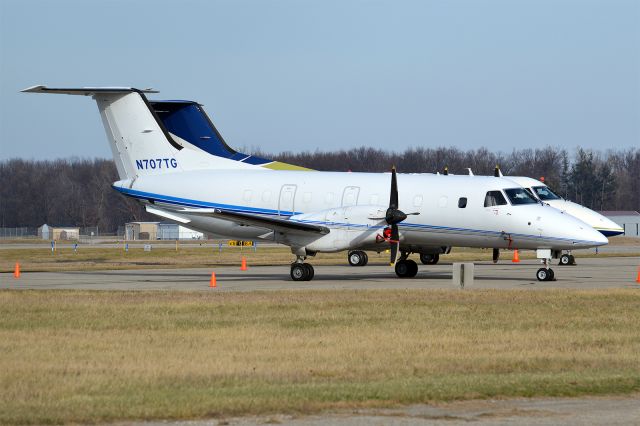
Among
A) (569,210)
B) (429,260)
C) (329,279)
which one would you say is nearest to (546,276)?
(329,279)

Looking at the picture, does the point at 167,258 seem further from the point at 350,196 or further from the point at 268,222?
the point at 268,222

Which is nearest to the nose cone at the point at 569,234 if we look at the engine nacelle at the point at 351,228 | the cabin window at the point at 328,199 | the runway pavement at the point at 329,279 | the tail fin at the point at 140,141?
the runway pavement at the point at 329,279

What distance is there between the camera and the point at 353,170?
150875 millimetres

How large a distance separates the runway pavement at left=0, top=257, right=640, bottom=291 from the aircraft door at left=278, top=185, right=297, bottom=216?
2.38 meters

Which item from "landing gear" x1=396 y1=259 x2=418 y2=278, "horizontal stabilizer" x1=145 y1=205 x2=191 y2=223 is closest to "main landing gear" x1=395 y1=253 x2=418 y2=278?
Result: "landing gear" x1=396 y1=259 x2=418 y2=278

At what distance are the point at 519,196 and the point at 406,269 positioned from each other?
4.97 m

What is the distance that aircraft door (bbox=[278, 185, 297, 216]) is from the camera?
118ft

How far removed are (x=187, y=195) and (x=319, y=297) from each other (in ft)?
39.9

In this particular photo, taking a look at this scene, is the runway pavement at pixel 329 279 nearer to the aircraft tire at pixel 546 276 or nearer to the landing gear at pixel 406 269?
the aircraft tire at pixel 546 276

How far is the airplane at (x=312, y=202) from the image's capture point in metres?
32.9

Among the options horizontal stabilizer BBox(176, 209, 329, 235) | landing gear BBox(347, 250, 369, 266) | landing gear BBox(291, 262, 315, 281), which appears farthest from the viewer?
landing gear BBox(347, 250, 369, 266)

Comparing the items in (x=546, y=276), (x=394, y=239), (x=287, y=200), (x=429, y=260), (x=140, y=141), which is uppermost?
(x=140, y=141)

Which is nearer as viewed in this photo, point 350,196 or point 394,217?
point 394,217

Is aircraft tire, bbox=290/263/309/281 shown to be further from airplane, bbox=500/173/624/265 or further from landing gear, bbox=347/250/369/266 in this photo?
airplane, bbox=500/173/624/265
